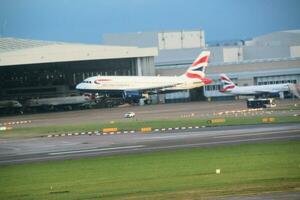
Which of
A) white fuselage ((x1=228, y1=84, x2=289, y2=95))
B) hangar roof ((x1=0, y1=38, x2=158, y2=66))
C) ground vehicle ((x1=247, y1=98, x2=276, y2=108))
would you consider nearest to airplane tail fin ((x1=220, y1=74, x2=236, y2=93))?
white fuselage ((x1=228, y1=84, x2=289, y2=95))

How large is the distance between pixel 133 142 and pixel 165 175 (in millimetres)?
17297

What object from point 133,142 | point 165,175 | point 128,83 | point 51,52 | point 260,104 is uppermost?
point 51,52

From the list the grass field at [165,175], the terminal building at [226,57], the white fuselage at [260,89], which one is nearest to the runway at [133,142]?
the grass field at [165,175]

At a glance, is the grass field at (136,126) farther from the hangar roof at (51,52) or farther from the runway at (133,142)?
the hangar roof at (51,52)

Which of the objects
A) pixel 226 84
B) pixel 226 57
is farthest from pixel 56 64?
pixel 226 57

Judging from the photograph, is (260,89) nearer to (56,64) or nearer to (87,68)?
(56,64)

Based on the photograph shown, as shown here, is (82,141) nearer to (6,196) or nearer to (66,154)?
(66,154)

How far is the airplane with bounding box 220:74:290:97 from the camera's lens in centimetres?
11150

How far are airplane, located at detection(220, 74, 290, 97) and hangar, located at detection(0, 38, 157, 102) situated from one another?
12687mm

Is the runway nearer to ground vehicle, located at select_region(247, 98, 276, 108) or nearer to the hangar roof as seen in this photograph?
ground vehicle, located at select_region(247, 98, 276, 108)

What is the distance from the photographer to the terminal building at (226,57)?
419ft

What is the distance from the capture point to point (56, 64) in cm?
12750

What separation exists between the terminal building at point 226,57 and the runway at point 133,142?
62.5 meters

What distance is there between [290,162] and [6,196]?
456 inches
